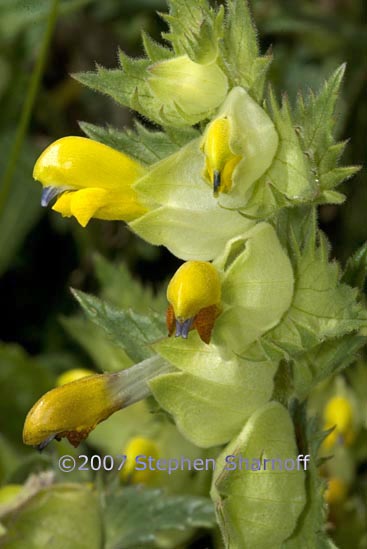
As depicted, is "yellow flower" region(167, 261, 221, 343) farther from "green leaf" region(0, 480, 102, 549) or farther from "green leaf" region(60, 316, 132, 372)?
"green leaf" region(60, 316, 132, 372)

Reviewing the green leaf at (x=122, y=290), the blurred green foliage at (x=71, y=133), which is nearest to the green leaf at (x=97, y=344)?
the green leaf at (x=122, y=290)

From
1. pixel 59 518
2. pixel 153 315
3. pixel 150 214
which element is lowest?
pixel 59 518

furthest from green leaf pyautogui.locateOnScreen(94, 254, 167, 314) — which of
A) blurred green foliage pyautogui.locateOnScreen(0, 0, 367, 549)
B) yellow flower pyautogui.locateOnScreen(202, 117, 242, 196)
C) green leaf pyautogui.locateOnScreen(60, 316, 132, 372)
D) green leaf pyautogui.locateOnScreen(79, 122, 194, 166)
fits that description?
yellow flower pyautogui.locateOnScreen(202, 117, 242, 196)

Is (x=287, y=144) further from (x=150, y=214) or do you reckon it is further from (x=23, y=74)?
(x=23, y=74)

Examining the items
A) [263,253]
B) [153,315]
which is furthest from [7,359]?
[263,253]

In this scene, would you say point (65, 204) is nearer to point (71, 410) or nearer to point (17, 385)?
point (71, 410)
